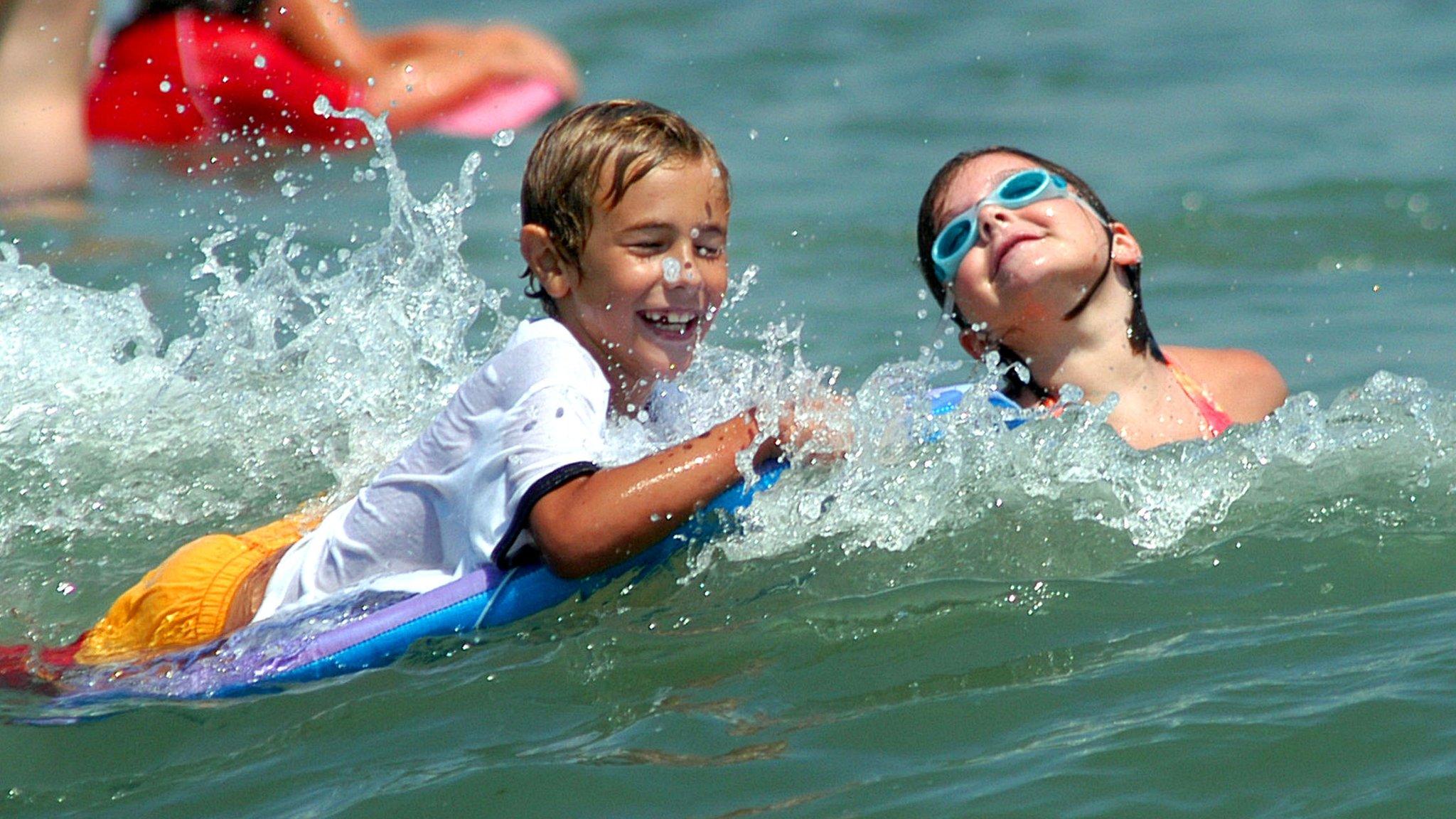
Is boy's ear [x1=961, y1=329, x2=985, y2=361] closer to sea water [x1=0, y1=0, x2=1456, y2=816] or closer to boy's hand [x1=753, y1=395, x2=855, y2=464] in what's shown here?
sea water [x1=0, y1=0, x2=1456, y2=816]

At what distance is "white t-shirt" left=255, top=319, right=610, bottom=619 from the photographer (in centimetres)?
372

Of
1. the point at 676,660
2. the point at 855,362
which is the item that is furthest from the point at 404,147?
the point at 676,660

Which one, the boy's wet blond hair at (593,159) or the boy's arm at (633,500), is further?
the boy's wet blond hair at (593,159)

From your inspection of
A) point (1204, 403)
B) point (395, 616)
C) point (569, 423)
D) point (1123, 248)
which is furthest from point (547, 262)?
point (1204, 403)

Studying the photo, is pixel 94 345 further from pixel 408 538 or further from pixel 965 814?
pixel 965 814

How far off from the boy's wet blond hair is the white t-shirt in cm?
23

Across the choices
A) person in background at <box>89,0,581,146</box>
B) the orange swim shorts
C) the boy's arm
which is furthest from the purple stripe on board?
person in background at <box>89,0,581,146</box>

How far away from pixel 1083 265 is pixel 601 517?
1539mm

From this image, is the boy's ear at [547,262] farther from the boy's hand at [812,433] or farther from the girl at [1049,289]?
the girl at [1049,289]

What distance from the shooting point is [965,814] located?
10.1ft

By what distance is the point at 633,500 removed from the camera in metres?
3.64

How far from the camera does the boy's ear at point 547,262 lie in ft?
13.1

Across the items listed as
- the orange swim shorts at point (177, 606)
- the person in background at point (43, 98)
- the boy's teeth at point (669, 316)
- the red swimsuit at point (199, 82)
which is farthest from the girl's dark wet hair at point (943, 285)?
the red swimsuit at point (199, 82)

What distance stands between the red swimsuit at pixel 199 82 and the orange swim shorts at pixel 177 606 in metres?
5.21
